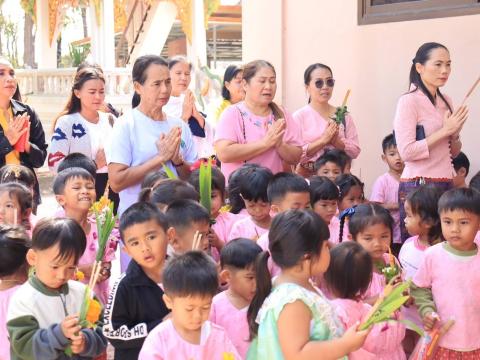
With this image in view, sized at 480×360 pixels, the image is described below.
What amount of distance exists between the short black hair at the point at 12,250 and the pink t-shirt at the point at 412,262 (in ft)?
5.99

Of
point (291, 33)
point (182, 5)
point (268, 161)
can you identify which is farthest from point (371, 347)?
point (182, 5)

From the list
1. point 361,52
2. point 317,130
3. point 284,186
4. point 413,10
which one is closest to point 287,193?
point 284,186

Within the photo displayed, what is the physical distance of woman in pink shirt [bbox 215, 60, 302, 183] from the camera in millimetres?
4945

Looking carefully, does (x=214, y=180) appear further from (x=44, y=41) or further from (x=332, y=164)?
(x=44, y=41)

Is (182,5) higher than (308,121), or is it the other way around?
(182,5)

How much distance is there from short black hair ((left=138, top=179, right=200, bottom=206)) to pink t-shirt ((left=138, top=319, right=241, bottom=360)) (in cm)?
110

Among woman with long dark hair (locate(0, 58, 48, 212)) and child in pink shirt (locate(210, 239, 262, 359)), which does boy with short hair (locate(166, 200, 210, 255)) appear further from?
woman with long dark hair (locate(0, 58, 48, 212))

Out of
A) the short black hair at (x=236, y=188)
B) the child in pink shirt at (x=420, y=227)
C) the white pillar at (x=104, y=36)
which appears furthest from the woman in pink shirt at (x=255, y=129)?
the white pillar at (x=104, y=36)

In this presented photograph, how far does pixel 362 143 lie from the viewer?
22.5ft

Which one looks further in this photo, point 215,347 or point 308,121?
point 308,121

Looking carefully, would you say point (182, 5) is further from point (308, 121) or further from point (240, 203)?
point (240, 203)

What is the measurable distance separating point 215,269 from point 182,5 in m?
14.0

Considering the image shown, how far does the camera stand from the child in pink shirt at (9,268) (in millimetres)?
3576

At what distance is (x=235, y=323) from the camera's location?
132 inches
